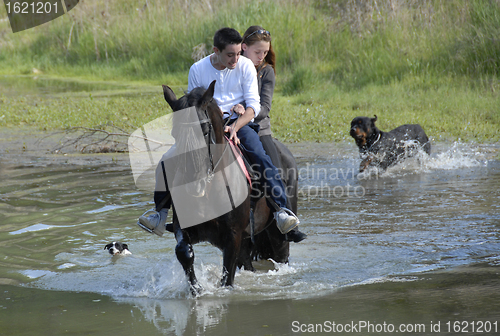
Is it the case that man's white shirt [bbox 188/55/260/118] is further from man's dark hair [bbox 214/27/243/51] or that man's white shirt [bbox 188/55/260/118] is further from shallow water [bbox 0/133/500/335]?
shallow water [bbox 0/133/500/335]

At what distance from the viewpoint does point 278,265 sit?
558cm

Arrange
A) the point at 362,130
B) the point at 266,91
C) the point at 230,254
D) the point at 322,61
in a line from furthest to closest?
the point at 322,61
the point at 362,130
the point at 266,91
the point at 230,254

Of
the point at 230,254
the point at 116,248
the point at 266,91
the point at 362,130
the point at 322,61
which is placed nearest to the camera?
the point at 230,254

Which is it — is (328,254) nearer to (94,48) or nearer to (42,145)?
(42,145)

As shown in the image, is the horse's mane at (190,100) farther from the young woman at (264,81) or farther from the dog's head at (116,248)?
the dog's head at (116,248)

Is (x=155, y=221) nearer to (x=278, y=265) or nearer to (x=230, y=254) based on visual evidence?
(x=230, y=254)

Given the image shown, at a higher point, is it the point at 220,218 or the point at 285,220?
the point at 220,218

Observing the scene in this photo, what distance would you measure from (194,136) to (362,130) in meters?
6.36

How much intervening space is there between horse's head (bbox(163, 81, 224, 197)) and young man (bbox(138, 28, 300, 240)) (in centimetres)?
55

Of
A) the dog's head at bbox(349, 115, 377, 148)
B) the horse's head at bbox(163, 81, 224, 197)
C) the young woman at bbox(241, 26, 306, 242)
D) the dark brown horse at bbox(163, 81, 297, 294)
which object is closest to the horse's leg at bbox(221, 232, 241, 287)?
the dark brown horse at bbox(163, 81, 297, 294)

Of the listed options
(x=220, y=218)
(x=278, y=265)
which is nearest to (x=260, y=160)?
(x=220, y=218)

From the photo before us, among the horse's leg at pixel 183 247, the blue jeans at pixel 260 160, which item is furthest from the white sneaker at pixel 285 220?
the horse's leg at pixel 183 247

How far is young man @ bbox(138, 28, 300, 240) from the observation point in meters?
4.50

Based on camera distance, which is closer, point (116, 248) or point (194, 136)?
point (194, 136)
